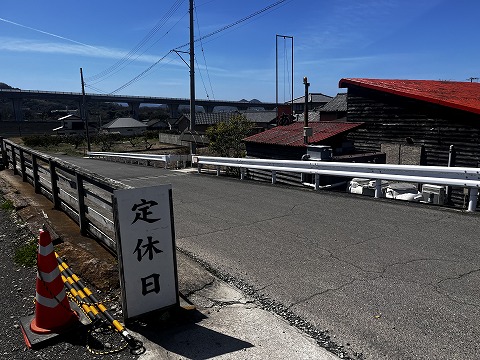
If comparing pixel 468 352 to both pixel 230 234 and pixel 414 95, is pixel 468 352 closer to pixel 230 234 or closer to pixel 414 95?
pixel 230 234

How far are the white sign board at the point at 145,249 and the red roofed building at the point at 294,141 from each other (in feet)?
44.7

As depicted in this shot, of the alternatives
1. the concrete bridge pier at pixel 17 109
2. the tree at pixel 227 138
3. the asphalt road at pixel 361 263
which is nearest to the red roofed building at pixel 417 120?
the asphalt road at pixel 361 263

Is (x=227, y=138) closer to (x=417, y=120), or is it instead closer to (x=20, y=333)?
(x=417, y=120)

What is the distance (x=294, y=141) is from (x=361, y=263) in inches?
535

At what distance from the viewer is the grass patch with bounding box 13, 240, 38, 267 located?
17.0 ft

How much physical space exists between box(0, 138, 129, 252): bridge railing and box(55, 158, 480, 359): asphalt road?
1.22m

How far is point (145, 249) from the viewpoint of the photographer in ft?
11.4

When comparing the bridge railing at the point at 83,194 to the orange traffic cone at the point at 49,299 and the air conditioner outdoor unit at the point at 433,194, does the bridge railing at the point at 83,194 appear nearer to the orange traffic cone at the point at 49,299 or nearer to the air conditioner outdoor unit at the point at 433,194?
the orange traffic cone at the point at 49,299

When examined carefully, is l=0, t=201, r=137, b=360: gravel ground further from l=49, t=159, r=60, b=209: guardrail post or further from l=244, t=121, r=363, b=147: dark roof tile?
l=244, t=121, r=363, b=147: dark roof tile

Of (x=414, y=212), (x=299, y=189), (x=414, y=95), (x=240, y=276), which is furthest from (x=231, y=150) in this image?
(x=240, y=276)

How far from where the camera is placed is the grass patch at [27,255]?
204 inches

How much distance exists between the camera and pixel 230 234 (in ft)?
19.9

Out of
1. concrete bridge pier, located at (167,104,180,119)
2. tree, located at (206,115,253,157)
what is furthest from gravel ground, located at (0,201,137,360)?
concrete bridge pier, located at (167,104,180,119)

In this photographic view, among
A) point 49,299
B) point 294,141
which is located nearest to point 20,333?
point 49,299
